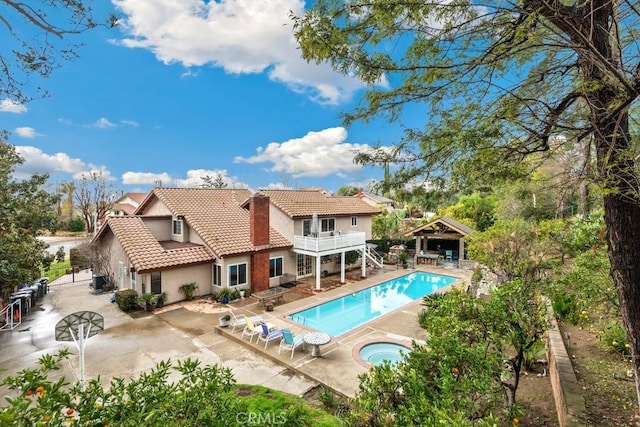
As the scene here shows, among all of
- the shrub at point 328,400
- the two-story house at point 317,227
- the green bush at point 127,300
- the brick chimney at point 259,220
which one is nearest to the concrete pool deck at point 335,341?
the shrub at point 328,400

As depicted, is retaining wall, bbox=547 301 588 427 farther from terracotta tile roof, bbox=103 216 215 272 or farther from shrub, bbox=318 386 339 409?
terracotta tile roof, bbox=103 216 215 272

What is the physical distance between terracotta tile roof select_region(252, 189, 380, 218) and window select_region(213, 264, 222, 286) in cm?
579

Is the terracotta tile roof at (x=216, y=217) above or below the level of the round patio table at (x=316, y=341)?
above

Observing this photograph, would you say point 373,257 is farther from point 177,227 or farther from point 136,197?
point 136,197

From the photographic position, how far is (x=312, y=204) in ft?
78.7

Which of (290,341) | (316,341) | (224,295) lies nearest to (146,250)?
(224,295)

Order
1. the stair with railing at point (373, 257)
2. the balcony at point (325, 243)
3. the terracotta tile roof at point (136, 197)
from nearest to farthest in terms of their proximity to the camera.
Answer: the balcony at point (325, 243)
the stair with railing at point (373, 257)
the terracotta tile roof at point (136, 197)

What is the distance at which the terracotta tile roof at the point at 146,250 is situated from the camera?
15805 mm

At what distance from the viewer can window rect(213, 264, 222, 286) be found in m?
18.1

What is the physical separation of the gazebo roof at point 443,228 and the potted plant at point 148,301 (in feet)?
71.0

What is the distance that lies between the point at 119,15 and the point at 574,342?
14.0 meters

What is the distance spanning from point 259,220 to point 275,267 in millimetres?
3508

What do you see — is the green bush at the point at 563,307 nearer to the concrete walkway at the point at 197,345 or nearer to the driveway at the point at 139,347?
the concrete walkway at the point at 197,345

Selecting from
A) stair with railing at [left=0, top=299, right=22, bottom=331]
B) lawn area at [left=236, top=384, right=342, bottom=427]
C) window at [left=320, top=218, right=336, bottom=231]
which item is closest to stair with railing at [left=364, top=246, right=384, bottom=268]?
window at [left=320, top=218, right=336, bottom=231]
